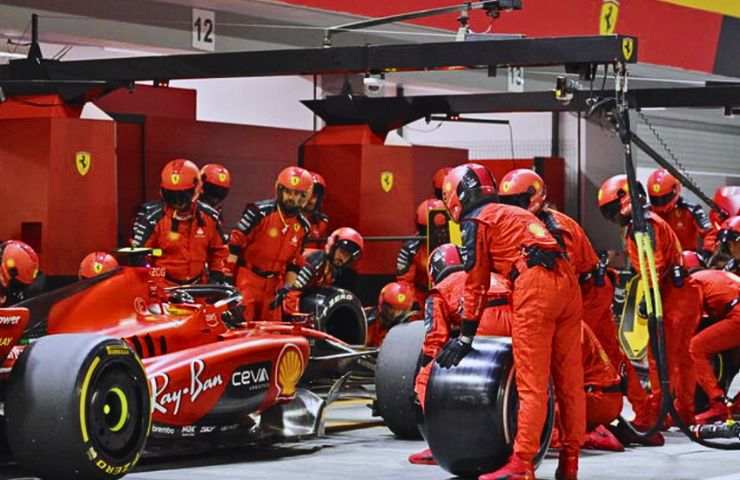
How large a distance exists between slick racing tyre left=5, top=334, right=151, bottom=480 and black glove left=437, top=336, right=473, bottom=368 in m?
1.88

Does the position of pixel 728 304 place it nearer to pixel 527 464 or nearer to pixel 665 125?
pixel 527 464

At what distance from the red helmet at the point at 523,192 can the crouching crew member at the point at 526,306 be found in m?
0.99

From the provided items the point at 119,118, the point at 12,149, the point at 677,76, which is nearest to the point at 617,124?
the point at 12,149

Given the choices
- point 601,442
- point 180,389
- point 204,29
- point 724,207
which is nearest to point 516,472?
point 180,389

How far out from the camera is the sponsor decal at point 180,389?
9.85m

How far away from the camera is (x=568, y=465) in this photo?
9.77 meters

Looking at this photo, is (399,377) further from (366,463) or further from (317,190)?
(317,190)

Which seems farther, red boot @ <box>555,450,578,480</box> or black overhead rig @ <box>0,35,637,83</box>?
black overhead rig @ <box>0,35,637,83</box>

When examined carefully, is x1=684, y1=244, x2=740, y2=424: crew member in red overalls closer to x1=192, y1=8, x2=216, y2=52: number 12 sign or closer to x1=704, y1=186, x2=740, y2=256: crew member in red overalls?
x1=704, y1=186, x2=740, y2=256: crew member in red overalls

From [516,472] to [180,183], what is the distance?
6.41 m

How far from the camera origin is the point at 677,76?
23750 mm

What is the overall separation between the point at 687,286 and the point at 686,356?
528 millimetres

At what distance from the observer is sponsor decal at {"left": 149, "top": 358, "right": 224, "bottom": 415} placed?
32.3ft

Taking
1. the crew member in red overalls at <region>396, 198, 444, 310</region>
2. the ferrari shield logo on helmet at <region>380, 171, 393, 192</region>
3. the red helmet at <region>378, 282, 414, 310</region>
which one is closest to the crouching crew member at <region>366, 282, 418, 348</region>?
the red helmet at <region>378, 282, 414, 310</region>
